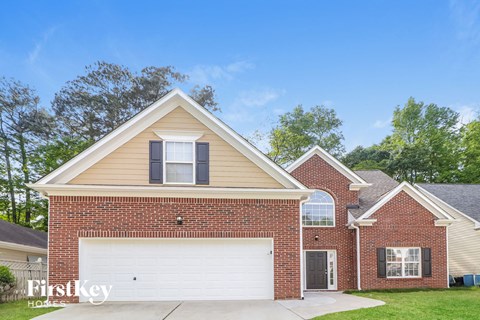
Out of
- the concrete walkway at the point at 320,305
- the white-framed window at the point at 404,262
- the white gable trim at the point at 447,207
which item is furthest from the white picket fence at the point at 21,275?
the white gable trim at the point at 447,207

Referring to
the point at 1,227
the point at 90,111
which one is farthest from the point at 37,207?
the point at 1,227

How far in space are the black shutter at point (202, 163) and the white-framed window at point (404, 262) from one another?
29.8 feet

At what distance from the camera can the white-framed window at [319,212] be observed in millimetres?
16469

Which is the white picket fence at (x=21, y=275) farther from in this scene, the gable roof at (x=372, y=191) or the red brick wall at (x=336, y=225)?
the gable roof at (x=372, y=191)

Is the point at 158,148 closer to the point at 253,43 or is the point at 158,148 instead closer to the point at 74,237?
the point at 74,237

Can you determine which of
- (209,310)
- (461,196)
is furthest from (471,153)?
(209,310)

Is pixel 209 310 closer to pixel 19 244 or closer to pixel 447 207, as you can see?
pixel 19 244

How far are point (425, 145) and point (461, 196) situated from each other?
15649 millimetres

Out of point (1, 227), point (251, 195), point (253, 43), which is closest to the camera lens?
point (251, 195)

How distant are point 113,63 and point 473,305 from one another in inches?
1164

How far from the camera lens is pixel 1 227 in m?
16.6

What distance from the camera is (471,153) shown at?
32125 millimetres

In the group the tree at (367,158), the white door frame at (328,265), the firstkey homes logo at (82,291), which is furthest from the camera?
the tree at (367,158)

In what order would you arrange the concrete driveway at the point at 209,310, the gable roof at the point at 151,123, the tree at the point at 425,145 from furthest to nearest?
1. the tree at the point at 425,145
2. the gable roof at the point at 151,123
3. the concrete driveway at the point at 209,310
